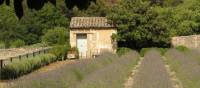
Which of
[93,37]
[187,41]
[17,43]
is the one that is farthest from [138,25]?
[17,43]

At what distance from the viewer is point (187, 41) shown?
4319 cm

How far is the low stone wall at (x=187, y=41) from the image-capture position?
139 feet

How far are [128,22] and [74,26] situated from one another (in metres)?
3.63

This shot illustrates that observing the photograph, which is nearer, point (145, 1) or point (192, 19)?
point (145, 1)

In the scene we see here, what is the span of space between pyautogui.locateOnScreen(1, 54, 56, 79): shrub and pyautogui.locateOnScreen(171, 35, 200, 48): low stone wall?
13070 millimetres

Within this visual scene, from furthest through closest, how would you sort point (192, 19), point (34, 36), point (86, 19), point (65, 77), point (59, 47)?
point (34, 36), point (192, 19), point (86, 19), point (59, 47), point (65, 77)

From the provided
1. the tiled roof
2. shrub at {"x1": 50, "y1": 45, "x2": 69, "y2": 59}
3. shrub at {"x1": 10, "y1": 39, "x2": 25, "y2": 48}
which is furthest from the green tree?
shrub at {"x1": 10, "y1": 39, "x2": 25, "y2": 48}

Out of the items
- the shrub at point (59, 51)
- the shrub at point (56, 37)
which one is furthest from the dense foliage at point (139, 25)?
the shrub at point (56, 37)

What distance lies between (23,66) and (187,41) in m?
21.2

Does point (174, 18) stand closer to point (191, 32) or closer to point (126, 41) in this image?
point (191, 32)

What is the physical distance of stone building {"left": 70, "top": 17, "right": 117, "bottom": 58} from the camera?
3834 cm

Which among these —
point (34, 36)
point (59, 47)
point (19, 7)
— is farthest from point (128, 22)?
point (19, 7)

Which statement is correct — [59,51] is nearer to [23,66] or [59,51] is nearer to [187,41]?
[187,41]

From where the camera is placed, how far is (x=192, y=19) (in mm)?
47656
